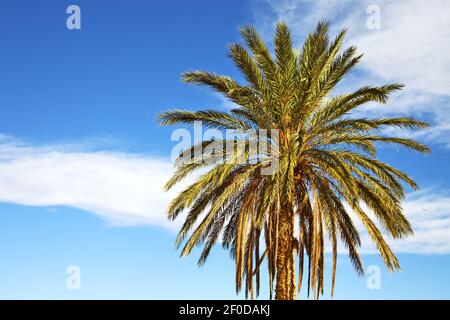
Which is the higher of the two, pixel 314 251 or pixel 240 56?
pixel 240 56

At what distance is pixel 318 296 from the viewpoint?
18.4m

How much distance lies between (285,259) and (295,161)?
10.3 ft

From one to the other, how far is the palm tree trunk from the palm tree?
31 millimetres

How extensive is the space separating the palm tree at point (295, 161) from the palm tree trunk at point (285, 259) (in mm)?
31

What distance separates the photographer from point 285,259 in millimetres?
17688

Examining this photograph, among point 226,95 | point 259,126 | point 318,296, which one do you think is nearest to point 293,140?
point 259,126

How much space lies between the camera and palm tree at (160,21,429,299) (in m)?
17.3

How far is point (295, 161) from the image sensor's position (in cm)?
1686

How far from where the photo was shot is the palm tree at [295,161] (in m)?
17.3

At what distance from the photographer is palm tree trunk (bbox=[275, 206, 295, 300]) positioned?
57.5ft

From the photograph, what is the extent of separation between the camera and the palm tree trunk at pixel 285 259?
690 inches
